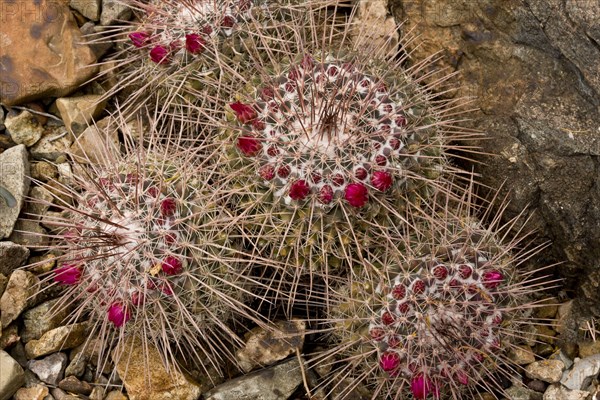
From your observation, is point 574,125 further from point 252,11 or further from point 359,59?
point 252,11

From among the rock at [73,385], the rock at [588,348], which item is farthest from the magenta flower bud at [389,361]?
the rock at [73,385]

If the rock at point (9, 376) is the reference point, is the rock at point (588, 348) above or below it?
above

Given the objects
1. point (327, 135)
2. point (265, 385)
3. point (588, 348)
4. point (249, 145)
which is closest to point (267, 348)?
point (265, 385)

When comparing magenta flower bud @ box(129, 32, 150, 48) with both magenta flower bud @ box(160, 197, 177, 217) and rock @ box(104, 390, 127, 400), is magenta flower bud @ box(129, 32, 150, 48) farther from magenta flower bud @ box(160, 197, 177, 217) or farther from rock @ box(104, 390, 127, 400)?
rock @ box(104, 390, 127, 400)

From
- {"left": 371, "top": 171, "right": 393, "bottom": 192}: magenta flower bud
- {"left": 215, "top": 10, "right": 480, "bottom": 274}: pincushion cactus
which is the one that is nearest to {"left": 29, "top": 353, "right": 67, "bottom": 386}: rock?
{"left": 215, "top": 10, "right": 480, "bottom": 274}: pincushion cactus

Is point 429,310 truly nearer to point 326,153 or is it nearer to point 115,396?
point 326,153

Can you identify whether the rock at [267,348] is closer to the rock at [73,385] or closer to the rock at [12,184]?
the rock at [73,385]

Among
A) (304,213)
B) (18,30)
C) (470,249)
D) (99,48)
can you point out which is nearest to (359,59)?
(304,213)
